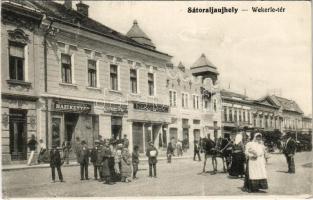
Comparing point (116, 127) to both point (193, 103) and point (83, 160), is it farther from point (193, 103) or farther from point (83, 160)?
point (193, 103)

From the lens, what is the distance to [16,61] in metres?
14.1

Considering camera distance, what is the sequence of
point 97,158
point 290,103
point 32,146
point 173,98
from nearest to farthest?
point 97,158, point 32,146, point 290,103, point 173,98

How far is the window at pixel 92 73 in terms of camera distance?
16844 mm

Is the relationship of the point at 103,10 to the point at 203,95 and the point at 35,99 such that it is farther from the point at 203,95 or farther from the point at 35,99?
the point at 203,95

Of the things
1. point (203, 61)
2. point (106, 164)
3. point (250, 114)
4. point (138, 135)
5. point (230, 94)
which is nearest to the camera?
point (106, 164)

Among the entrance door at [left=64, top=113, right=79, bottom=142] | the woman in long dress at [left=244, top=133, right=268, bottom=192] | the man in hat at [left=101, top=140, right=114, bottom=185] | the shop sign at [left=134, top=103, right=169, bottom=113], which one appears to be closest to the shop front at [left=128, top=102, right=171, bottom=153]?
the shop sign at [left=134, top=103, right=169, bottom=113]

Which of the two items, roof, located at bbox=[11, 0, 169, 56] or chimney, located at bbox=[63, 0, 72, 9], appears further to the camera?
chimney, located at bbox=[63, 0, 72, 9]

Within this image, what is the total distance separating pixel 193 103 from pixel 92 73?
549 inches

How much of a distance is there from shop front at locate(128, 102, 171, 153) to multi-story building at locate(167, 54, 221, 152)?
3.57 m

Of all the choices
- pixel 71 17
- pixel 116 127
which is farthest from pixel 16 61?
pixel 116 127

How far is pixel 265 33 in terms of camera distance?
11.7m

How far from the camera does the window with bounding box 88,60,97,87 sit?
16.8 m

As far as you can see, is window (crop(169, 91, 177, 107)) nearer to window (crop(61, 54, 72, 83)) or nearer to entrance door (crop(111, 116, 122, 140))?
entrance door (crop(111, 116, 122, 140))

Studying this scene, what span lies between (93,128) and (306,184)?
843 centimetres
